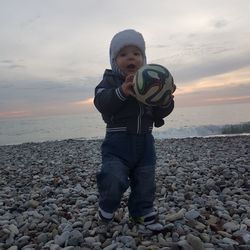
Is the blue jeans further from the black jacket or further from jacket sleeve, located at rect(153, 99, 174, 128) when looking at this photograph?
jacket sleeve, located at rect(153, 99, 174, 128)

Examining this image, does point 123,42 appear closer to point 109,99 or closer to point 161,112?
point 109,99

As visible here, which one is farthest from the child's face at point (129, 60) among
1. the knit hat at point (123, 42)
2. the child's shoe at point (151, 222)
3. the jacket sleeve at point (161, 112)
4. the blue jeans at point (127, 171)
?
the child's shoe at point (151, 222)

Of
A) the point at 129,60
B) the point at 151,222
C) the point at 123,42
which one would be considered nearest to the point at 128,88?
the point at 129,60

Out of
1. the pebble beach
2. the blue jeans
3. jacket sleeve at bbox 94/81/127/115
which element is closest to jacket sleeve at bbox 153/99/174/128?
the blue jeans

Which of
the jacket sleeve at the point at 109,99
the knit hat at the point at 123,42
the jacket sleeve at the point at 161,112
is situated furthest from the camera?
the jacket sleeve at the point at 161,112

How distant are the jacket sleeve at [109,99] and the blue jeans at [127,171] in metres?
0.28

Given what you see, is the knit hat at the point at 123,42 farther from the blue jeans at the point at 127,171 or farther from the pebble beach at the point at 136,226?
the pebble beach at the point at 136,226

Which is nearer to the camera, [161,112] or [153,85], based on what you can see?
[153,85]

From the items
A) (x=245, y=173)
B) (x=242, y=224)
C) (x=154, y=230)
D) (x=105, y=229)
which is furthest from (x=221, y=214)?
(x=245, y=173)

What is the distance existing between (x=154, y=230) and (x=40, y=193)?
2833 mm

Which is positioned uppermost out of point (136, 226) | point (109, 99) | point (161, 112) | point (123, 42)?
point (123, 42)

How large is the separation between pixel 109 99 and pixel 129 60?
480mm

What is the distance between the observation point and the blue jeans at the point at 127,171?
3.90m

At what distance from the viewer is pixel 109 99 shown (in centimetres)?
379
